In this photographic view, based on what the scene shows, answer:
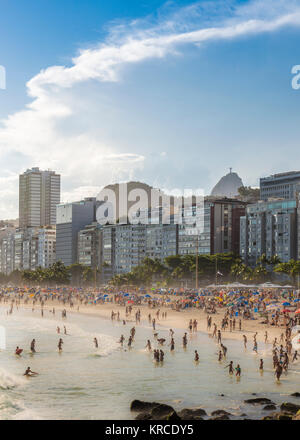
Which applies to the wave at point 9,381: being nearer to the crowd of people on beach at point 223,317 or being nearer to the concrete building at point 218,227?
the crowd of people on beach at point 223,317

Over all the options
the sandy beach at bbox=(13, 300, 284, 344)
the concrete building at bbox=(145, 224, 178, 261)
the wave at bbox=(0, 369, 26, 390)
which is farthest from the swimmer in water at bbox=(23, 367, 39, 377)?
the concrete building at bbox=(145, 224, 178, 261)

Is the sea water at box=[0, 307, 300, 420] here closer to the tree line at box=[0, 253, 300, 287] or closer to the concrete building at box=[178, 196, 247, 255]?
the tree line at box=[0, 253, 300, 287]

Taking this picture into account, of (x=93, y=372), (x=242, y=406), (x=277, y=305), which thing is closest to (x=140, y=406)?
(x=242, y=406)

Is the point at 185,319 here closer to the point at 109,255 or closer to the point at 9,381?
the point at 9,381

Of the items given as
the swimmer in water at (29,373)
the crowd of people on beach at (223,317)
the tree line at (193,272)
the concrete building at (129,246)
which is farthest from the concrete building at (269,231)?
the swimmer in water at (29,373)

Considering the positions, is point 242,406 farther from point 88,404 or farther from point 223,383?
point 88,404

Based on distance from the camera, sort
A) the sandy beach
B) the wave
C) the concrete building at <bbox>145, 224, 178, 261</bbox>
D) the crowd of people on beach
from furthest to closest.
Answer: the concrete building at <bbox>145, 224, 178, 261</bbox> < the sandy beach < the crowd of people on beach < the wave

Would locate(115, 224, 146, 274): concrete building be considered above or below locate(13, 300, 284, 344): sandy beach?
above

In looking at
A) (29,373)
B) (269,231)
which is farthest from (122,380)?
(269,231)
